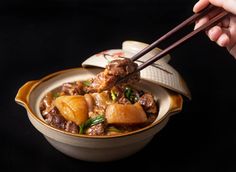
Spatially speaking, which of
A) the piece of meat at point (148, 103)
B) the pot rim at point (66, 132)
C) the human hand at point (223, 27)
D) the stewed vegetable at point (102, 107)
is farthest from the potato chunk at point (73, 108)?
the human hand at point (223, 27)

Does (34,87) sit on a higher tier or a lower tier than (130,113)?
higher

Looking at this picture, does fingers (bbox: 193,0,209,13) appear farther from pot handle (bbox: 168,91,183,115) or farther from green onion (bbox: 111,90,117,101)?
green onion (bbox: 111,90,117,101)

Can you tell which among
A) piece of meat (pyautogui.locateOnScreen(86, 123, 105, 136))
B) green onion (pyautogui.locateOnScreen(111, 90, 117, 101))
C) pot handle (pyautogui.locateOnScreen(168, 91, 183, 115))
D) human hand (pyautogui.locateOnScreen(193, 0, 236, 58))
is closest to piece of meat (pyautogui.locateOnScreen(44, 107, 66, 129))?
piece of meat (pyautogui.locateOnScreen(86, 123, 105, 136))

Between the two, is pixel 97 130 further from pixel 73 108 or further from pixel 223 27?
pixel 223 27

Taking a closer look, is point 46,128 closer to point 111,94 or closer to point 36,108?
point 36,108

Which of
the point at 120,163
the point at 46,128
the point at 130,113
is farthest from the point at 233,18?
the point at 46,128

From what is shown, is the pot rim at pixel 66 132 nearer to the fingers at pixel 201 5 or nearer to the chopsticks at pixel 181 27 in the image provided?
the chopsticks at pixel 181 27
